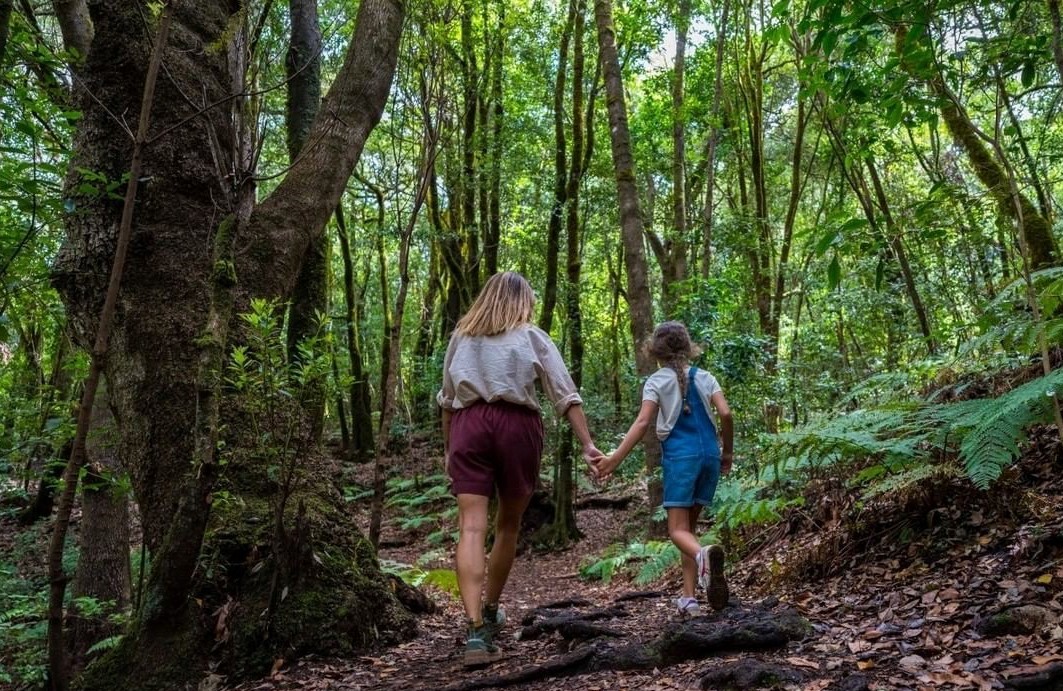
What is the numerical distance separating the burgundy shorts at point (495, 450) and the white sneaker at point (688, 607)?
117 cm

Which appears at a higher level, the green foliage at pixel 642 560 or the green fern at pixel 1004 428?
the green fern at pixel 1004 428

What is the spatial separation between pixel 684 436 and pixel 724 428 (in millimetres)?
272

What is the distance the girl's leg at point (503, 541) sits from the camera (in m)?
4.20

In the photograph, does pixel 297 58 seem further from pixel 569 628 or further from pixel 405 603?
pixel 569 628

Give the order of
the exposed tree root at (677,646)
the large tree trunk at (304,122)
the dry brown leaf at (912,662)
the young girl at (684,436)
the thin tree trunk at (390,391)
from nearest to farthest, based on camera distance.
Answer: the dry brown leaf at (912,662), the exposed tree root at (677,646), the young girl at (684,436), the thin tree trunk at (390,391), the large tree trunk at (304,122)

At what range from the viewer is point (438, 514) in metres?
15.3

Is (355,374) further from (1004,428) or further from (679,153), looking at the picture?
(1004,428)

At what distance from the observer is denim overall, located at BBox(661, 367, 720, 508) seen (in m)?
4.39

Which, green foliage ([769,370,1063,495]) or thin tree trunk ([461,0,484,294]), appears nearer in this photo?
green foliage ([769,370,1063,495])

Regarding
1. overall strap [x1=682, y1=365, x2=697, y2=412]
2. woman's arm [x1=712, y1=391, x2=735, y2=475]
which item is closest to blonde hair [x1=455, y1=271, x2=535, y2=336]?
overall strap [x1=682, y1=365, x2=697, y2=412]

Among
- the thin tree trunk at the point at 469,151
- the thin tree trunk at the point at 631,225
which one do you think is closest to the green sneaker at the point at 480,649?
the thin tree trunk at the point at 631,225

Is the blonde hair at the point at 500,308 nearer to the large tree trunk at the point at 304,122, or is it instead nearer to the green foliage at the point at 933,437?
the green foliage at the point at 933,437

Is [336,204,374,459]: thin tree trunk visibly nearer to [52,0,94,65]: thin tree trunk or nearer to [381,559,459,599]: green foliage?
[52,0,94,65]: thin tree trunk

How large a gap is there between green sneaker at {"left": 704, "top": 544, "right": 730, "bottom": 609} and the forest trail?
11cm
